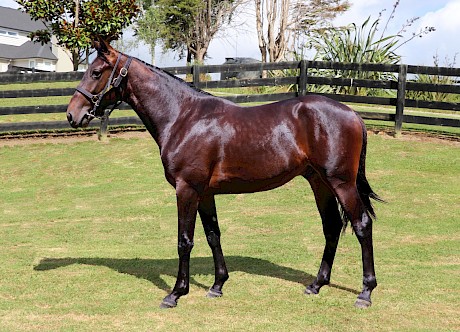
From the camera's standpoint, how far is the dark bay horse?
5.44 m

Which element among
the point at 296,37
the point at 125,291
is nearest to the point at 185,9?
the point at 296,37

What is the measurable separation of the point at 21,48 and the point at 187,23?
26655mm

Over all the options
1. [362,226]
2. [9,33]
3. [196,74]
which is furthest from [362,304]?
[9,33]

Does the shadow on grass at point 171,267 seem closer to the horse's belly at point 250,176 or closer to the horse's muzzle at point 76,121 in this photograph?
the horse's belly at point 250,176

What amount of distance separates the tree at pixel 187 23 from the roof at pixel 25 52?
68.1 ft

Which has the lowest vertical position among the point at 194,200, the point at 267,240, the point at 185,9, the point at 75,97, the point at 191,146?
the point at 267,240

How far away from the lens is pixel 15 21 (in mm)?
67312

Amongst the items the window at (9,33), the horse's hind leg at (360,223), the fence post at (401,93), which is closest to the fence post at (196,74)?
the fence post at (401,93)

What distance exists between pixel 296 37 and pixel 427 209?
16613 millimetres

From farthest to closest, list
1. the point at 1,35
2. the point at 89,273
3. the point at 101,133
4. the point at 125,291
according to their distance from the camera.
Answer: the point at 1,35, the point at 101,133, the point at 89,273, the point at 125,291

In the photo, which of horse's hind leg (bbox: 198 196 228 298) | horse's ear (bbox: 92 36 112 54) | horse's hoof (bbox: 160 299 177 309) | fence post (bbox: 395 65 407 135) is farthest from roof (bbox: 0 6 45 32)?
horse's hoof (bbox: 160 299 177 309)

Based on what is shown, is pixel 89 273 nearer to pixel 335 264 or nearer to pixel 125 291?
pixel 125 291

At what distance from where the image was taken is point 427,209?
31.1 ft

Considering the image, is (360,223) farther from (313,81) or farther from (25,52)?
(25,52)
